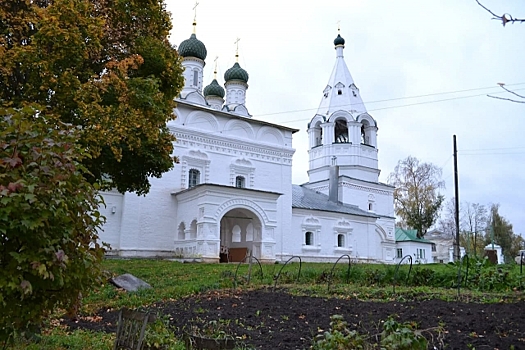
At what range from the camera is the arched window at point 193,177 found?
22453mm

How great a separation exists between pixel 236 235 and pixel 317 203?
612 centimetres

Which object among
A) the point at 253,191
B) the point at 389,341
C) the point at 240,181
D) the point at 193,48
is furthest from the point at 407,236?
the point at 389,341

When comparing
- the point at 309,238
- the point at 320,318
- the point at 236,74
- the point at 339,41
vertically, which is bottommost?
the point at 320,318

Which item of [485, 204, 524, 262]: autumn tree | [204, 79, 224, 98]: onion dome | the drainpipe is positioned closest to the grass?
the drainpipe

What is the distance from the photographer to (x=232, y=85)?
29406 mm

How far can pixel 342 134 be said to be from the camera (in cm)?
3278

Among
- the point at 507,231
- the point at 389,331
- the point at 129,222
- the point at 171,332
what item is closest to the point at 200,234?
the point at 129,222

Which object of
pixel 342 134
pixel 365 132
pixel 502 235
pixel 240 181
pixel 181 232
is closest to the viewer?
pixel 181 232

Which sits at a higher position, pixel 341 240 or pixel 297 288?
pixel 341 240

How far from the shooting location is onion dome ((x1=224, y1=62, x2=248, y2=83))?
96.4 ft

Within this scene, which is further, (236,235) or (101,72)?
(236,235)

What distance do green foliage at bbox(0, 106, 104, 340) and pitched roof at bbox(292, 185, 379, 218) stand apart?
2185cm

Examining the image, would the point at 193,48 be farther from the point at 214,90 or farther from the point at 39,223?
the point at 39,223

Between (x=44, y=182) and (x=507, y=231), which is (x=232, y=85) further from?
(x=507, y=231)
